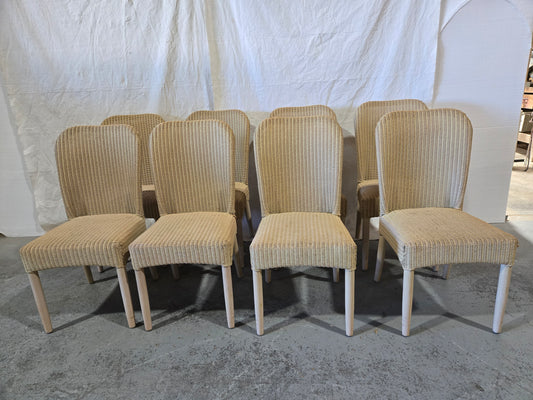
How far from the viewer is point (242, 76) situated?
2.46 metres

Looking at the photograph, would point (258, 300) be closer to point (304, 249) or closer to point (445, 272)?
point (304, 249)

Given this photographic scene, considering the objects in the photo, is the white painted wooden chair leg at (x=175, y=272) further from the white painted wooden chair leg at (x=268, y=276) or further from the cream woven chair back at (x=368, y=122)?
the cream woven chair back at (x=368, y=122)

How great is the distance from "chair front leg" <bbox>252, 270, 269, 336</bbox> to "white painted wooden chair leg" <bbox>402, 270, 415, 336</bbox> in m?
0.63

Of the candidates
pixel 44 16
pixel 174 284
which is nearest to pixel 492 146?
pixel 174 284

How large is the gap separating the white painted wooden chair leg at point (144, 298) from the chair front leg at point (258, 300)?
1.73ft

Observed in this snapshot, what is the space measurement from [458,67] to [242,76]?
4.91ft

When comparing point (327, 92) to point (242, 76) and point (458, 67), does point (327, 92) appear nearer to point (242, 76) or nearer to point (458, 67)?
point (242, 76)

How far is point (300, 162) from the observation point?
1866 millimetres

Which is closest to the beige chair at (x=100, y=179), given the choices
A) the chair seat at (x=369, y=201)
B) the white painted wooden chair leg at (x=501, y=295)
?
the chair seat at (x=369, y=201)

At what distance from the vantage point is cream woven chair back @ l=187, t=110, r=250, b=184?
2.38 meters

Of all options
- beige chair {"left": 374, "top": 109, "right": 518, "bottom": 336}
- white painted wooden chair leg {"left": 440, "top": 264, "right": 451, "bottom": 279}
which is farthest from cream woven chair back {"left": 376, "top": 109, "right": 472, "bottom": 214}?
white painted wooden chair leg {"left": 440, "top": 264, "right": 451, "bottom": 279}

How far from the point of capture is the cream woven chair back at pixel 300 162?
5.98 feet

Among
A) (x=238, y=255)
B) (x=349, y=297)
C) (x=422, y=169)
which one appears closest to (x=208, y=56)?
(x=238, y=255)

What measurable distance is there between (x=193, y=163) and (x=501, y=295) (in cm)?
161
